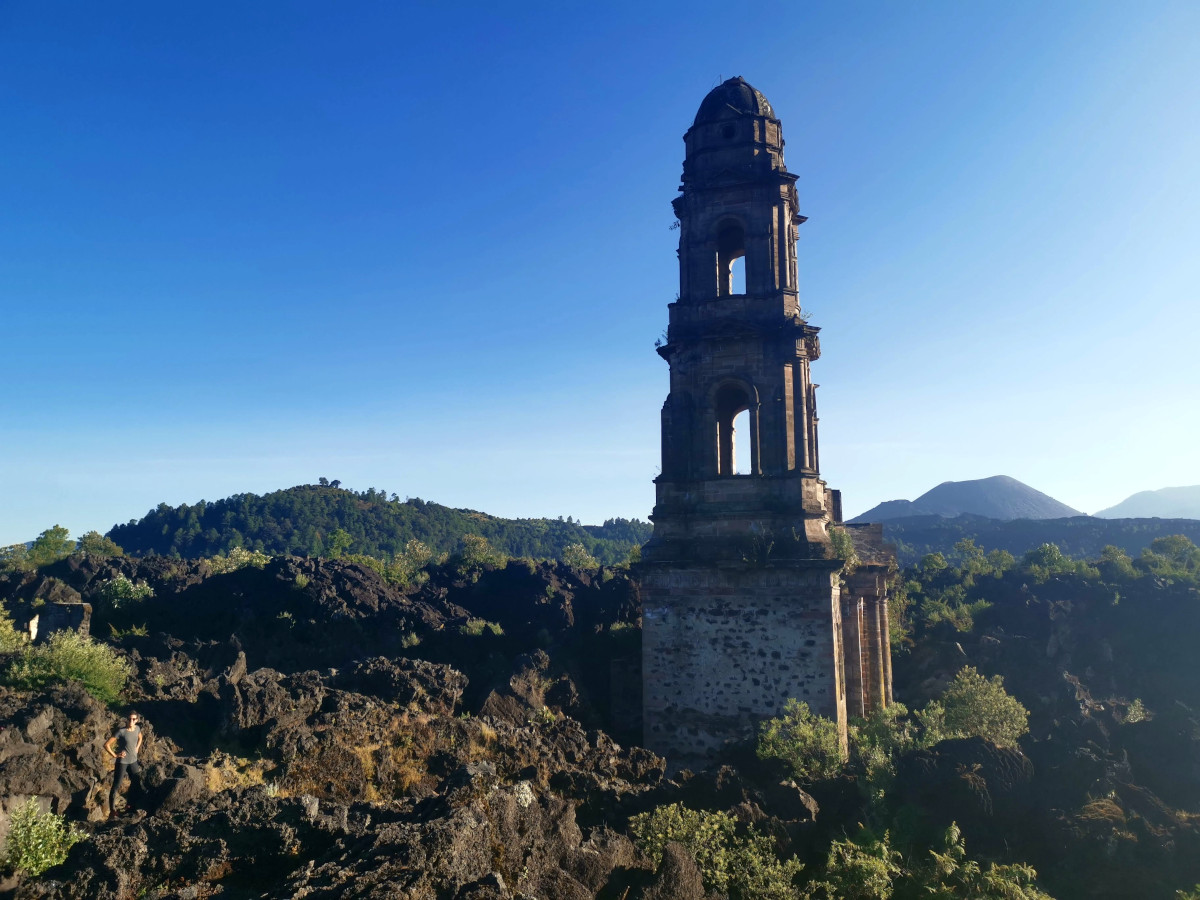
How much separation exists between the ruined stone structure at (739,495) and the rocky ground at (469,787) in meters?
2.39

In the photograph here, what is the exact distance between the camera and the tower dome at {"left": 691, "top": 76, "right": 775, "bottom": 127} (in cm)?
1973

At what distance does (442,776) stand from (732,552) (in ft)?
26.3

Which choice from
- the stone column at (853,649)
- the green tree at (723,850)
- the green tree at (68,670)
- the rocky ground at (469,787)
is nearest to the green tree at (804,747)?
the rocky ground at (469,787)

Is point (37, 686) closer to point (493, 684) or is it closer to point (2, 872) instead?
point (2, 872)

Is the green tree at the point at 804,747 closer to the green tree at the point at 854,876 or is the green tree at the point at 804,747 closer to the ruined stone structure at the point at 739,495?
the ruined stone structure at the point at 739,495

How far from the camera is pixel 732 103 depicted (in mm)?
19891

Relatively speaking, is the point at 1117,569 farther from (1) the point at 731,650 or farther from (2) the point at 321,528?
(2) the point at 321,528

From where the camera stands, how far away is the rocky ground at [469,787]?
7660 millimetres

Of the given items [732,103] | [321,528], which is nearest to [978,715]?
[732,103]

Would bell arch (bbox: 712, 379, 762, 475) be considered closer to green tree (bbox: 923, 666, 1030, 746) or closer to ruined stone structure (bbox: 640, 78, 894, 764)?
ruined stone structure (bbox: 640, 78, 894, 764)

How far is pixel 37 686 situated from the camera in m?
13.2

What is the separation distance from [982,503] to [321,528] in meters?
147

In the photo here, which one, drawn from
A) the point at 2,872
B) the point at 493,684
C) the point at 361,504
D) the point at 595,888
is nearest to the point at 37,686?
the point at 2,872

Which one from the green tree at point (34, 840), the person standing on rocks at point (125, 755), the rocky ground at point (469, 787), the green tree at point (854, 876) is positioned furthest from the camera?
the person standing on rocks at point (125, 755)
